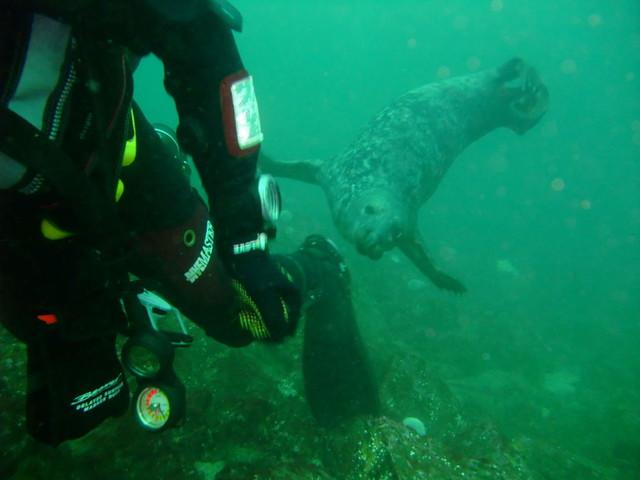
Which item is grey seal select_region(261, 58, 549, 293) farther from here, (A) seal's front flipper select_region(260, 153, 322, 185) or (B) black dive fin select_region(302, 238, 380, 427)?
(B) black dive fin select_region(302, 238, 380, 427)

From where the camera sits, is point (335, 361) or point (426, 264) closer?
point (335, 361)

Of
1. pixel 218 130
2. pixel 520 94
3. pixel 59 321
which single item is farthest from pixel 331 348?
pixel 520 94

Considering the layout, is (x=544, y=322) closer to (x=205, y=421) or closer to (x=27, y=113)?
(x=205, y=421)

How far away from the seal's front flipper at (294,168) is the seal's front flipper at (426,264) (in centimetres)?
260

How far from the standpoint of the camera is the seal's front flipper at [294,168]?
8820 millimetres

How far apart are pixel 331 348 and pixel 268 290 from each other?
7.67ft

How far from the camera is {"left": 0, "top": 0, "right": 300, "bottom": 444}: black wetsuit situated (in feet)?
3.83

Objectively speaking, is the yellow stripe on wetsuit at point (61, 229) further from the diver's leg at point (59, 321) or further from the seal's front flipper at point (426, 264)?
the seal's front flipper at point (426, 264)

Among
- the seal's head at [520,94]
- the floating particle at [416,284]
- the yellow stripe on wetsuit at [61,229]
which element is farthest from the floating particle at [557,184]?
the yellow stripe on wetsuit at [61,229]

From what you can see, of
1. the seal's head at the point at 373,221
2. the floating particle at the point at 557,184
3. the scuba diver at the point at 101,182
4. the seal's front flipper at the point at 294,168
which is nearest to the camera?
the scuba diver at the point at 101,182

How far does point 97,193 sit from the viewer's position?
4.23 feet

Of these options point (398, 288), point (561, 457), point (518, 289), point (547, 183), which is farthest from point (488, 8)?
point (561, 457)

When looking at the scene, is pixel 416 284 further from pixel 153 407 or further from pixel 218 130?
pixel 218 130

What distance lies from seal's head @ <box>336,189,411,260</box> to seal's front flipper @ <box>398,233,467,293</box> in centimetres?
65
